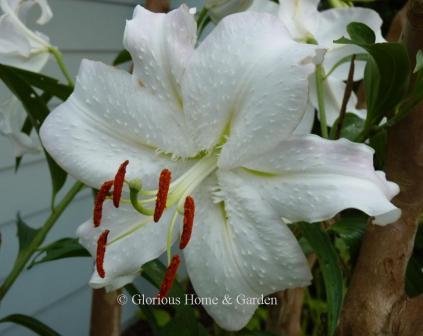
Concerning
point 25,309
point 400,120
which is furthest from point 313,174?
point 25,309

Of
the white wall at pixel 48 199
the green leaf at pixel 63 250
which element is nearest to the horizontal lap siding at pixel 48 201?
the white wall at pixel 48 199

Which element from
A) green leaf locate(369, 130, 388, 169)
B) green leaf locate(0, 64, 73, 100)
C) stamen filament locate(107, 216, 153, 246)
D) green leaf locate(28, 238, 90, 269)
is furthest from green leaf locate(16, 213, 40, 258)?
green leaf locate(369, 130, 388, 169)

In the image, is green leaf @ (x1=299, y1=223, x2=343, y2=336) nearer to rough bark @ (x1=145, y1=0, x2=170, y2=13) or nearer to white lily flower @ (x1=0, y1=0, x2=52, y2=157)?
white lily flower @ (x1=0, y1=0, x2=52, y2=157)

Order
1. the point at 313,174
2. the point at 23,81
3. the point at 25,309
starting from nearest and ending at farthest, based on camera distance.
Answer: the point at 313,174 → the point at 23,81 → the point at 25,309

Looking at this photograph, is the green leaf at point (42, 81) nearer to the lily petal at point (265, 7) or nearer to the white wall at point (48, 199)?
the lily petal at point (265, 7)

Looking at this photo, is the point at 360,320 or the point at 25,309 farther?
the point at 25,309

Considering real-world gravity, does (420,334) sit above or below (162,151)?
below

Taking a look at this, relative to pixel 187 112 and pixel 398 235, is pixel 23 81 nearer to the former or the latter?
pixel 187 112
